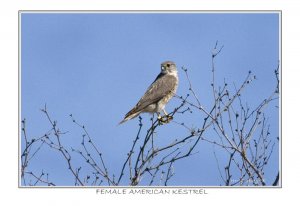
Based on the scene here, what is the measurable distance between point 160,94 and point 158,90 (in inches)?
Result: 3.4

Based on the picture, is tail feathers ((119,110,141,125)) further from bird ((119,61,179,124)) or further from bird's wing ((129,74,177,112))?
bird's wing ((129,74,177,112))

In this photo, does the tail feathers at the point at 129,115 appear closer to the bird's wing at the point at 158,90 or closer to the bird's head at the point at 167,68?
the bird's wing at the point at 158,90

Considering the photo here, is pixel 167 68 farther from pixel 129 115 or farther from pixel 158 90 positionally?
pixel 129 115

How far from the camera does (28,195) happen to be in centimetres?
527

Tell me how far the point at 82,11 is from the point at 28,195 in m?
2.12

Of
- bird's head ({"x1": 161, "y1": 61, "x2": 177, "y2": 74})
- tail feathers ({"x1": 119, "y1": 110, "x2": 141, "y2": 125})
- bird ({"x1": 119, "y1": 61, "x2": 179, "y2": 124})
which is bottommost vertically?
tail feathers ({"x1": 119, "y1": 110, "x2": 141, "y2": 125})

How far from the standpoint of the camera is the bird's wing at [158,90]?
7.49 m

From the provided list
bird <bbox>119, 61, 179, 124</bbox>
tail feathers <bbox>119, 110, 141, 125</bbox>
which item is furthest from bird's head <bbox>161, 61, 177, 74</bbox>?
tail feathers <bbox>119, 110, 141, 125</bbox>

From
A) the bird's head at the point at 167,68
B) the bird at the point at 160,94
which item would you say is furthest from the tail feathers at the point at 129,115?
the bird's head at the point at 167,68

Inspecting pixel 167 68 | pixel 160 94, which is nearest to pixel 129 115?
pixel 160 94

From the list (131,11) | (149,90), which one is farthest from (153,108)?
(131,11)

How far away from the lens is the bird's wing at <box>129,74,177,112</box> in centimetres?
749

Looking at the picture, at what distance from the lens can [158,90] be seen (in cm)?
783
